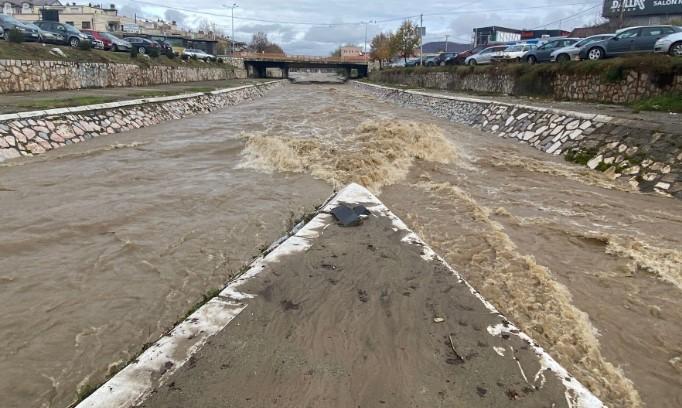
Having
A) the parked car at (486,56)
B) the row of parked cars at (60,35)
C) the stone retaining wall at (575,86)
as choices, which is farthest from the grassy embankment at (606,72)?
the row of parked cars at (60,35)

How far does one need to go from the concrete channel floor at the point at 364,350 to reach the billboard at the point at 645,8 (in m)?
69.5

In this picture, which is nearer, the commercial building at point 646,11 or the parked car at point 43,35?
the parked car at point 43,35

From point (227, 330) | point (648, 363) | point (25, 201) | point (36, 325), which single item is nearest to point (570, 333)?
point (648, 363)

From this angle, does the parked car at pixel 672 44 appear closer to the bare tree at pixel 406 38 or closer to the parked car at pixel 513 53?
the parked car at pixel 513 53

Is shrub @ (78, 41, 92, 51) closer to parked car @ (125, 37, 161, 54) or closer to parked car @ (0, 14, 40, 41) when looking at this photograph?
parked car @ (0, 14, 40, 41)

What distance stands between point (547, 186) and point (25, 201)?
985cm

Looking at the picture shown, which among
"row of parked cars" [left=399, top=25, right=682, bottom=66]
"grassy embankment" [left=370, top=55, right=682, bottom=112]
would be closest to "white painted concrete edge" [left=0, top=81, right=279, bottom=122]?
"grassy embankment" [left=370, top=55, right=682, bottom=112]

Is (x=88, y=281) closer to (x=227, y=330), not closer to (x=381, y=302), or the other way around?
(x=227, y=330)

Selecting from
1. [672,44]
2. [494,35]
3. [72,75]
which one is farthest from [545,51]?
[494,35]

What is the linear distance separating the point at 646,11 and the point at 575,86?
5820cm

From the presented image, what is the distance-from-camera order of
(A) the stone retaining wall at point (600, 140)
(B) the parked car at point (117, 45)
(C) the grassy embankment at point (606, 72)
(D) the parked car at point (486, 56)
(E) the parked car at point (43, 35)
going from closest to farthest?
(A) the stone retaining wall at point (600, 140), (C) the grassy embankment at point (606, 72), (E) the parked car at point (43, 35), (B) the parked car at point (117, 45), (D) the parked car at point (486, 56)

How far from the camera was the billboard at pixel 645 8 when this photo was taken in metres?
60.2

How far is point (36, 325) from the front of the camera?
13.2 ft

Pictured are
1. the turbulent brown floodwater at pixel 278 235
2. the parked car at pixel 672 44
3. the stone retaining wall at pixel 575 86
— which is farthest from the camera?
the parked car at pixel 672 44
